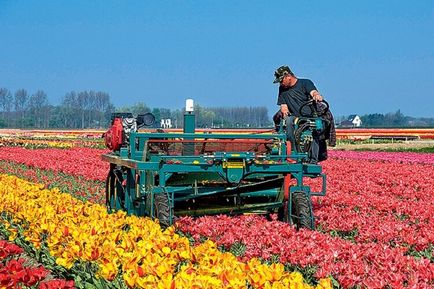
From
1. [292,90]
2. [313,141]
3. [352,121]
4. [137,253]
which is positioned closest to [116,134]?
[292,90]

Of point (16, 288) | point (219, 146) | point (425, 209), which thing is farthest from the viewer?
point (425, 209)

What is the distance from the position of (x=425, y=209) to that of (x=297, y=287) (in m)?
6.01

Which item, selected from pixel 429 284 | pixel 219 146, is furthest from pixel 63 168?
pixel 429 284

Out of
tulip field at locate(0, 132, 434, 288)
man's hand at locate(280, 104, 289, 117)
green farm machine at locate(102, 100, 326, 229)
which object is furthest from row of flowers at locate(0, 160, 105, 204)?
man's hand at locate(280, 104, 289, 117)

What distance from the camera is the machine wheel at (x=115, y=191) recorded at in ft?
32.4

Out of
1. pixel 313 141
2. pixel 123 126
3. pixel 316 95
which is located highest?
pixel 316 95

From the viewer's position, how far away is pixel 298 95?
898 cm

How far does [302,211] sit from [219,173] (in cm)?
97

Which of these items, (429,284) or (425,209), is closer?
(429,284)

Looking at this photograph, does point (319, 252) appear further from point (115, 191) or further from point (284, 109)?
point (115, 191)

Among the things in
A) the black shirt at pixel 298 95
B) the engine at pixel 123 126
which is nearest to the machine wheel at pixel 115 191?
the engine at pixel 123 126

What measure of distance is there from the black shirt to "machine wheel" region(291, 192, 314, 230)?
142 cm

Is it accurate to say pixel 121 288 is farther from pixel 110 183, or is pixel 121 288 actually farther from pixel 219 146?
pixel 110 183

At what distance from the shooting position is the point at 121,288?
199 inches
